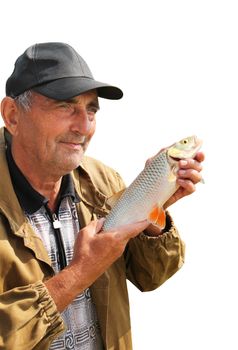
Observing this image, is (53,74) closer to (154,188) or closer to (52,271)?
(154,188)

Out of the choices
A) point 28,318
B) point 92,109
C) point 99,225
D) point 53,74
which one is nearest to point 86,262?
point 99,225

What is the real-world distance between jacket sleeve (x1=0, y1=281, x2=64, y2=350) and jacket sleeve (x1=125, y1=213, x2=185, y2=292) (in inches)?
24.2

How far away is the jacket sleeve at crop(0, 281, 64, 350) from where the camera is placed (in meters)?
2.21

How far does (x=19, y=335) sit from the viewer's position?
2213 mm

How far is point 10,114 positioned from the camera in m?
Answer: 2.57

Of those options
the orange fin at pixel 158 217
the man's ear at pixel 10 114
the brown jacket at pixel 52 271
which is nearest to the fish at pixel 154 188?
the orange fin at pixel 158 217

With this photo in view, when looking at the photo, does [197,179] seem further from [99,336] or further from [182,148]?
[99,336]

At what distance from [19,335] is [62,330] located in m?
0.19

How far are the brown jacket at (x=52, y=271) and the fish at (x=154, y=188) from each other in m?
0.22

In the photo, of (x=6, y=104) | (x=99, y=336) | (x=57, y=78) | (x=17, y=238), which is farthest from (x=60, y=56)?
(x=99, y=336)

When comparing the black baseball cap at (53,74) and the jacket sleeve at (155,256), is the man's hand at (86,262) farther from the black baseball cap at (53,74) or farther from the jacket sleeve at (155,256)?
the black baseball cap at (53,74)

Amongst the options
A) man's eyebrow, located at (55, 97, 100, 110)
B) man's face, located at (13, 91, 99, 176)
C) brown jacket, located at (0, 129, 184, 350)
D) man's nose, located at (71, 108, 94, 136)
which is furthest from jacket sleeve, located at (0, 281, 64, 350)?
man's eyebrow, located at (55, 97, 100, 110)

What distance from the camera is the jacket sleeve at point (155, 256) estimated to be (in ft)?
8.96

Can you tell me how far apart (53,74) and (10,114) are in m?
0.29
